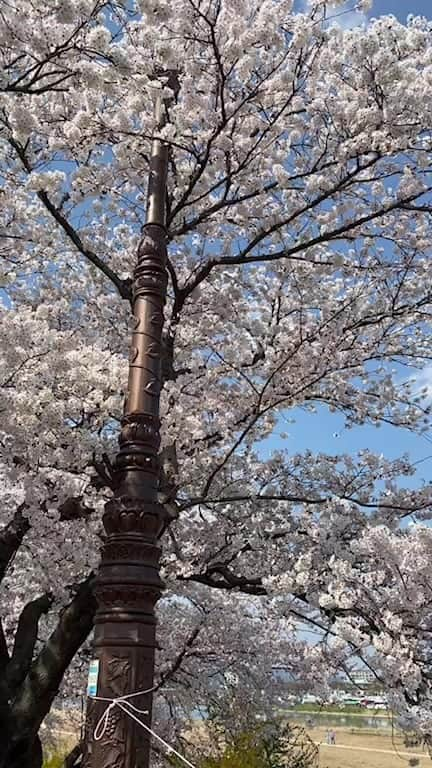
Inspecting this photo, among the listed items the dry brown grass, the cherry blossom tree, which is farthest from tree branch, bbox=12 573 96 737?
the dry brown grass

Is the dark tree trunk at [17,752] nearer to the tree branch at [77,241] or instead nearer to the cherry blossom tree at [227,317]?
the cherry blossom tree at [227,317]

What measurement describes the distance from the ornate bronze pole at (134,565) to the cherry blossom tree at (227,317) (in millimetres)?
926

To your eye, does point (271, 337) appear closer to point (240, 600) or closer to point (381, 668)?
point (381, 668)

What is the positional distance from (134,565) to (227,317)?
564cm

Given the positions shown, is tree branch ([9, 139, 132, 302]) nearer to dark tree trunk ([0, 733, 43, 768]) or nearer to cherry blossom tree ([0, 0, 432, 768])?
cherry blossom tree ([0, 0, 432, 768])

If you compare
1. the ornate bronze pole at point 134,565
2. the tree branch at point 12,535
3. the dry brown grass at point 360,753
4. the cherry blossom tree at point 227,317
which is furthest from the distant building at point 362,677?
the dry brown grass at point 360,753

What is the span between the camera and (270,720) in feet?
38.8

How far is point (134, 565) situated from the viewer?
3951 millimetres

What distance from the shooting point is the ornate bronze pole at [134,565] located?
3.71 m

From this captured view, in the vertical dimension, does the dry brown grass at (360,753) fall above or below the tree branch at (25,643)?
above

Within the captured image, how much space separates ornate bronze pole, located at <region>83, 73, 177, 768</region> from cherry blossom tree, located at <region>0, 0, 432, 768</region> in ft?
3.04

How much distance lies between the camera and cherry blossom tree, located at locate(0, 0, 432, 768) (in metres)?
5.92

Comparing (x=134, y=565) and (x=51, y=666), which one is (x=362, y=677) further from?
(x=134, y=565)

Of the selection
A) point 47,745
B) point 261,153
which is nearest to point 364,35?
point 261,153
